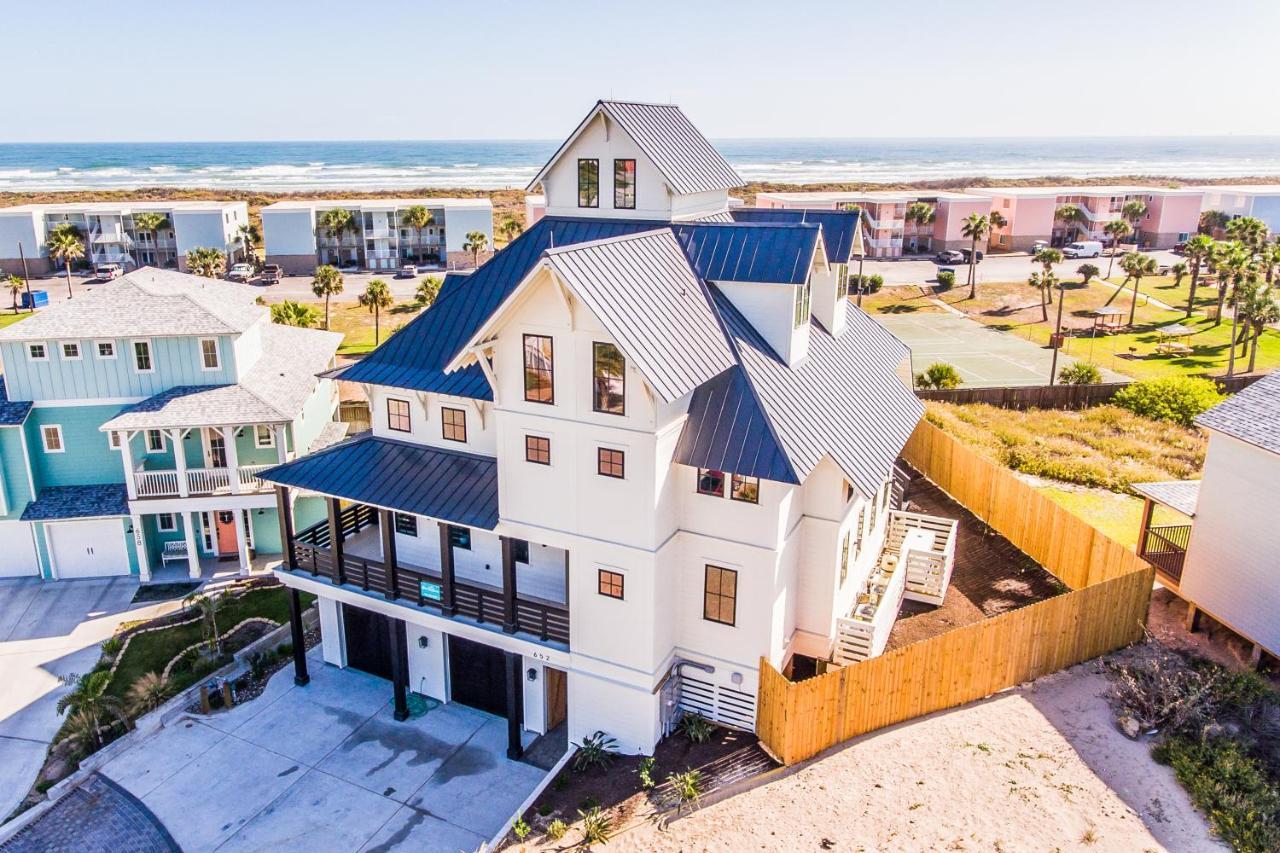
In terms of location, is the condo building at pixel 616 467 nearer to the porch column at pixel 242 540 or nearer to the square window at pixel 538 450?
the square window at pixel 538 450

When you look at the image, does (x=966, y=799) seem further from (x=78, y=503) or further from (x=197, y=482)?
(x=78, y=503)

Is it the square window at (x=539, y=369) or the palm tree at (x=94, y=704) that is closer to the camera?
the square window at (x=539, y=369)

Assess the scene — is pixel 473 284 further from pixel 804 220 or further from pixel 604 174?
pixel 804 220

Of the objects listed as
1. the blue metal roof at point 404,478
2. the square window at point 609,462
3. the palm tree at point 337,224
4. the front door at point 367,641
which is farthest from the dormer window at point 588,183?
the palm tree at point 337,224

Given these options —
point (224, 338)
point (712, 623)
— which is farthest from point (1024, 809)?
point (224, 338)

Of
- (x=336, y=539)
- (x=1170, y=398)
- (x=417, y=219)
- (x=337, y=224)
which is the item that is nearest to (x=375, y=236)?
(x=337, y=224)

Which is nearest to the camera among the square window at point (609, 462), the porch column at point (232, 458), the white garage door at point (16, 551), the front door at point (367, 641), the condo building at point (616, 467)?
the condo building at point (616, 467)

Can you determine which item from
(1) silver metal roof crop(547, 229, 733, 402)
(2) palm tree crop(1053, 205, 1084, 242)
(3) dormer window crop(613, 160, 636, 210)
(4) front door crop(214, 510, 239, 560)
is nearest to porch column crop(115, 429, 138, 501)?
(4) front door crop(214, 510, 239, 560)

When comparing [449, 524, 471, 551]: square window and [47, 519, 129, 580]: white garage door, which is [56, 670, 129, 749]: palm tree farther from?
[449, 524, 471, 551]: square window
